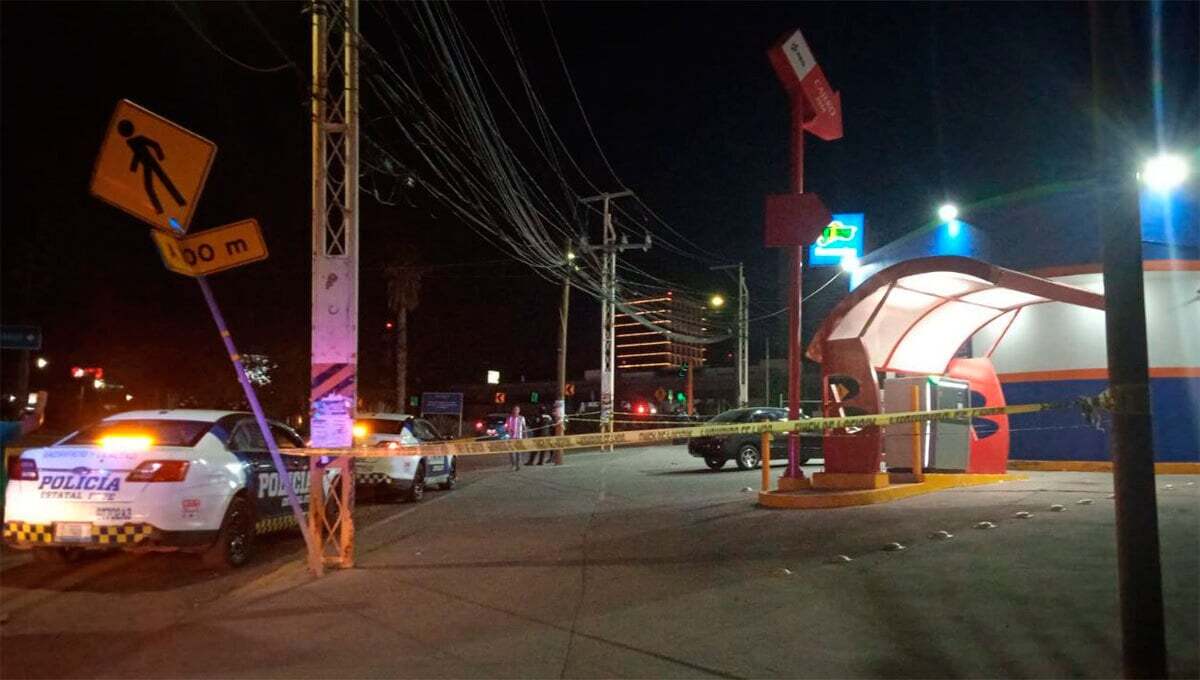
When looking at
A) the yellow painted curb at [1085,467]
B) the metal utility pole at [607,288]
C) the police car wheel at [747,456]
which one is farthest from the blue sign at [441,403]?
the yellow painted curb at [1085,467]

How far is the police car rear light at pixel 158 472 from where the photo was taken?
27.2ft

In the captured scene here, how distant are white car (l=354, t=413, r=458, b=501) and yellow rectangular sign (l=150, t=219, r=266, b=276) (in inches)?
266

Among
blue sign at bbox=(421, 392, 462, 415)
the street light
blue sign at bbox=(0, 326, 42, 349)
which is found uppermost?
the street light

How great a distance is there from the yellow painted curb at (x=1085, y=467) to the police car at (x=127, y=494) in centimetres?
1357

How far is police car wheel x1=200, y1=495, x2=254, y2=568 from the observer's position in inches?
351

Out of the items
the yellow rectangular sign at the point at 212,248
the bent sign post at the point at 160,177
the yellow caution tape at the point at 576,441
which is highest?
the bent sign post at the point at 160,177

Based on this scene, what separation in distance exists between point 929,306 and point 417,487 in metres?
8.98

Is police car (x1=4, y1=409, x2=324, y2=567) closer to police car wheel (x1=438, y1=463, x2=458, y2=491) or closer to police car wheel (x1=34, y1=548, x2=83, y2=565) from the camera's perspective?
police car wheel (x1=34, y1=548, x2=83, y2=565)

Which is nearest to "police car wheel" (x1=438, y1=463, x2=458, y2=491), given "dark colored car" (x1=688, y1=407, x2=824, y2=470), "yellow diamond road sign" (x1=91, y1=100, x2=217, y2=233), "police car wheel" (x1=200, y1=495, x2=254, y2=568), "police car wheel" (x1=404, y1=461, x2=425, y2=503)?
"police car wheel" (x1=404, y1=461, x2=425, y2=503)

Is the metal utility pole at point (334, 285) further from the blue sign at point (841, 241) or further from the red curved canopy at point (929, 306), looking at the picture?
the blue sign at point (841, 241)

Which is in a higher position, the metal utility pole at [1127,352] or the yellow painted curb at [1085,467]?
the metal utility pole at [1127,352]

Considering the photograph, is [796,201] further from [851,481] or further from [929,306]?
[851,481]

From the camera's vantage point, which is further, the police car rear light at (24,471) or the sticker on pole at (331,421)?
the sticker on pole at (331,421)

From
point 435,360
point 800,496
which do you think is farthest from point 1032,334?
point 435,360
